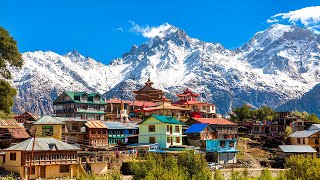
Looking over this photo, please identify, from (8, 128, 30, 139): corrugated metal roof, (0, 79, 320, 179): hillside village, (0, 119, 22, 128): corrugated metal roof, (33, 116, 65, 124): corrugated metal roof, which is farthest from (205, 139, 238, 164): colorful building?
(0, 119, 22, 128): corrugated metal roof

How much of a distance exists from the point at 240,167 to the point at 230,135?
16.8m

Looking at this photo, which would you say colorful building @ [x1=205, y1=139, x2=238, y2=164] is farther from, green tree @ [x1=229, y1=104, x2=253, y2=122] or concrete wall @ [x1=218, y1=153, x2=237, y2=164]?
green tree @ [x1=229, y1=104, x2=253, y2=122]

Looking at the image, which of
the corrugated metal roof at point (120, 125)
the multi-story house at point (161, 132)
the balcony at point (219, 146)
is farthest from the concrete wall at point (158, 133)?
the balcony at point (219, 146)

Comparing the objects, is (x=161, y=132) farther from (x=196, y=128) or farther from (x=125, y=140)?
(x=196, y=128)

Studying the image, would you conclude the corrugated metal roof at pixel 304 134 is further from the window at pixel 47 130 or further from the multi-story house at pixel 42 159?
the multi-story house at pixel 42 159

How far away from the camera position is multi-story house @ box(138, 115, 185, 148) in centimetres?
8825

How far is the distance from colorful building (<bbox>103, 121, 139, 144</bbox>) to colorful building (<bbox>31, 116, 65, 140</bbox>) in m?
13.4

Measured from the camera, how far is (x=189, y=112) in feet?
417

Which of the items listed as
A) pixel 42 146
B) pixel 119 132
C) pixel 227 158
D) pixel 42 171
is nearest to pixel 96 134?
pixel 119 132

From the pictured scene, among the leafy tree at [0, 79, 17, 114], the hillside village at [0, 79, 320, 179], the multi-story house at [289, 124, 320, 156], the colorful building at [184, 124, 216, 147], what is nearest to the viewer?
the hillside village at [0, 79, 320, 179]

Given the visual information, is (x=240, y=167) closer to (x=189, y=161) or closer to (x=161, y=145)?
(x=161, y=145)

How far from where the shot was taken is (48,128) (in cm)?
8156

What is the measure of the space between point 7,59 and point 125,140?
99.4 feet

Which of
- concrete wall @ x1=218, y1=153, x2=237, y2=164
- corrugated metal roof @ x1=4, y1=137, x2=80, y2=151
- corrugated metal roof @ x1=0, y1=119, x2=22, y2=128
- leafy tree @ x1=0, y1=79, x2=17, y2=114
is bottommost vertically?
concrete wall @ x1=218, y1=153, x2=237, y2=164
